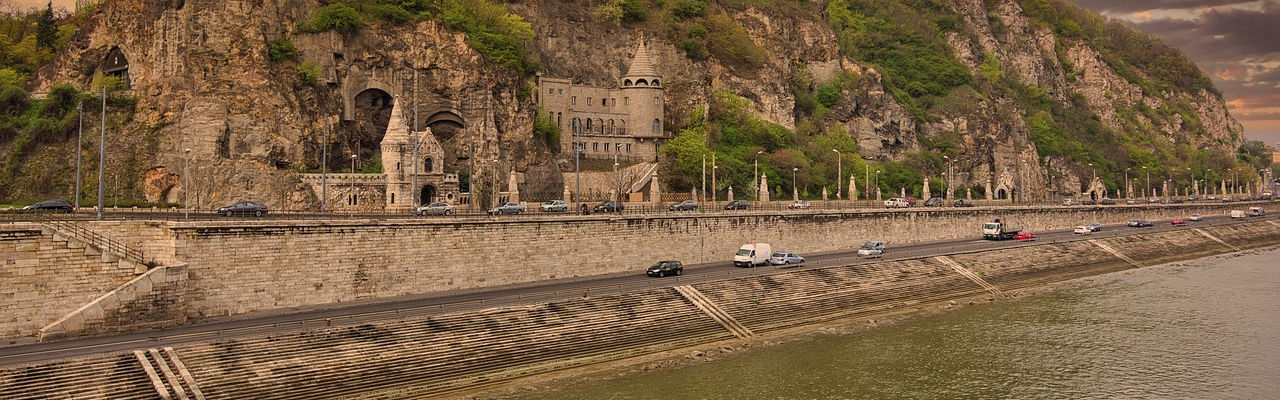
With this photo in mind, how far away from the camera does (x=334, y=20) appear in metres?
70.7

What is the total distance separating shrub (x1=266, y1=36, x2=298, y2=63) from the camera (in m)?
65.7

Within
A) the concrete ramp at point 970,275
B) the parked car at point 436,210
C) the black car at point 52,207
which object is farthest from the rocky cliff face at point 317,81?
the concrete ramp at point 970,275

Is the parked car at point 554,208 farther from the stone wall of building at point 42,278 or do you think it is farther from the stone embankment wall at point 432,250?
the stone wall of building at point 42,278

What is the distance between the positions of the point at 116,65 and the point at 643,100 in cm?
4398

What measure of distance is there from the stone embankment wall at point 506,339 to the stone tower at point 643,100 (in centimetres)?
3654

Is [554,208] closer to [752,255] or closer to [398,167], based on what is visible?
[398,167]

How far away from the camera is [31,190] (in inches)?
2404

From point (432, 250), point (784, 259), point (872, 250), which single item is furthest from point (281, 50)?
point (872, 250)

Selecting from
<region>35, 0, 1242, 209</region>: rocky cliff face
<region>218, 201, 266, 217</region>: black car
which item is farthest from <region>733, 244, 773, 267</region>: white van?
<region>218, 201, 266, 217</region>: black car

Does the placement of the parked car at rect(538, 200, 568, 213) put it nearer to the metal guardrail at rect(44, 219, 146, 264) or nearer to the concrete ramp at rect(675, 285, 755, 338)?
the concrete ramp at rect(675, 285, 755, 338)

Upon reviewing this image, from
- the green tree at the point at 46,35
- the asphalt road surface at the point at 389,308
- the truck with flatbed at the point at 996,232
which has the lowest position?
the asphalt road surface at the point at 389,308

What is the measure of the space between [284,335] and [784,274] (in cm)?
2752

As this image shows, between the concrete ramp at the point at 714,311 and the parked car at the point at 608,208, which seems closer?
the concrete ramp at the point at 714,311

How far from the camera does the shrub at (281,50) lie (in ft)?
216
